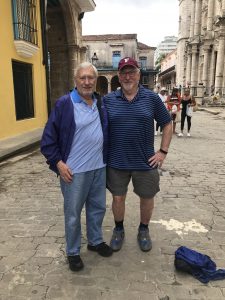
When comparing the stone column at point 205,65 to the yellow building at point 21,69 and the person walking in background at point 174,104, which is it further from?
the yellow building at point 21,69

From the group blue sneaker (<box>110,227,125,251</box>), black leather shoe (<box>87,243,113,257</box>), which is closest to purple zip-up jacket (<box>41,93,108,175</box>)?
black leather shoe (<box>87,243,113,257</box>)

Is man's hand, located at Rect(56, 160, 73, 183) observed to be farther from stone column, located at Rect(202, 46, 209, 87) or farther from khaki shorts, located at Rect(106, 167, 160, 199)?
stone column, located at Rect(202, 46, 209, 87)

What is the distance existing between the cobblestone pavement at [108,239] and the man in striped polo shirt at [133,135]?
0.35 metres

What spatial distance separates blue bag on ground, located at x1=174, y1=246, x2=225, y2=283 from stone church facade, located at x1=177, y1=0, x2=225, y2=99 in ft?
97.8

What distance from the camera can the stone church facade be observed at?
3216cm

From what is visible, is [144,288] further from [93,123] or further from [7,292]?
[93,123]

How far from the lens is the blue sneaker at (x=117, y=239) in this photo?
324cm

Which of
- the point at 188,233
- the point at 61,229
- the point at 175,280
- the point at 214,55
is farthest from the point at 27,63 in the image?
the point at 214,55

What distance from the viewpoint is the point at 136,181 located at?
311 centimetres

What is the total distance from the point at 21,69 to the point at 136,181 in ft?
28.9

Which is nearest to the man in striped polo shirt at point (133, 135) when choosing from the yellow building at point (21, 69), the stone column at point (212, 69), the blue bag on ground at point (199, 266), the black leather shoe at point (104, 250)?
the black leather shoe at point (104, 250)

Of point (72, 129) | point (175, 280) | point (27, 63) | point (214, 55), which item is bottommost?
point (175, 280)

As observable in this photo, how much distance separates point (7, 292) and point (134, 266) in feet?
3.89

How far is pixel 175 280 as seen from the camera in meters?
2.72
